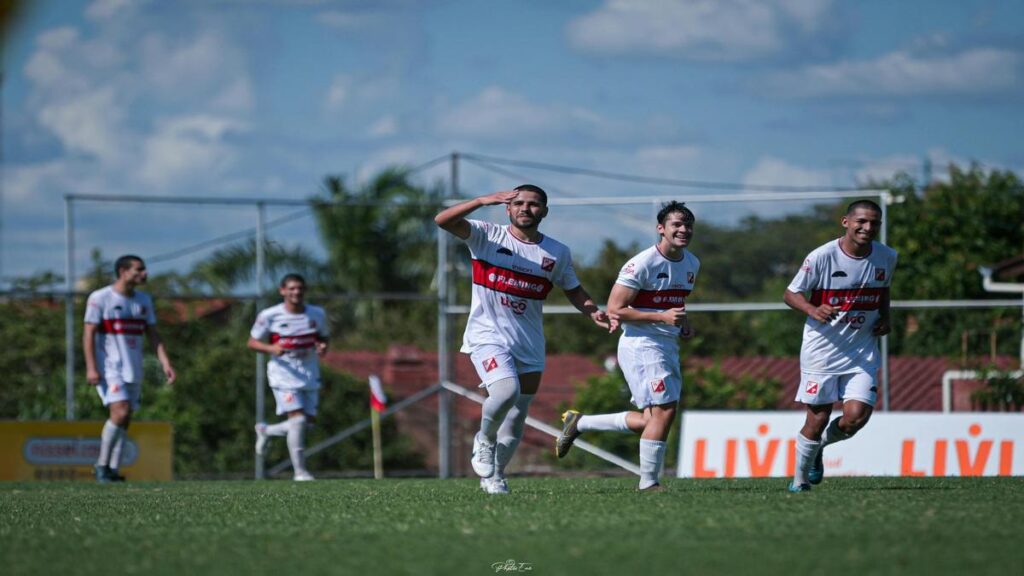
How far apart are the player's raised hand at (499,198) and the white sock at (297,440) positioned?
7.45 meters

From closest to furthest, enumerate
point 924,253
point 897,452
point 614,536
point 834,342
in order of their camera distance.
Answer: point 614,536, point 834,342, point 897,452, point 924,253

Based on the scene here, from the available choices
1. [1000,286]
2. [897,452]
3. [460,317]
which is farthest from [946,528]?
[1000,286]

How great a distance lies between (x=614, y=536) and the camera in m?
6.49

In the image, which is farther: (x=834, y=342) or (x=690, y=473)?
(x=690, y=473)

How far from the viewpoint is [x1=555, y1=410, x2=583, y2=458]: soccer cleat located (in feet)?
34.2

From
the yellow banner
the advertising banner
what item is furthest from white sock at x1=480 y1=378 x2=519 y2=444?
the yellow banner

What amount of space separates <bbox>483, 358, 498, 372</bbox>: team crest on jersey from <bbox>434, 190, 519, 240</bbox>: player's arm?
85cm

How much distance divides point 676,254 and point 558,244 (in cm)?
86

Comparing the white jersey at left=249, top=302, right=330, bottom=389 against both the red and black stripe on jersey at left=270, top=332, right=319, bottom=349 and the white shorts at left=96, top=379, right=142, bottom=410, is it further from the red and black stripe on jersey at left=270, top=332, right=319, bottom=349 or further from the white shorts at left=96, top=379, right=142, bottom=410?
the white shorts at left=96, top=379, right=142, bottom=410

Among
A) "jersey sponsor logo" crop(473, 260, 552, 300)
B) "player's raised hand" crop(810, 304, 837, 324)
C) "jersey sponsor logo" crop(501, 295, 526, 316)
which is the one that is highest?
"jersey sponsor logo" crop(473, 260, 552, 300)

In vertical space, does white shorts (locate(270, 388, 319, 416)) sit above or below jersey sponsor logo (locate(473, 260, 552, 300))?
below

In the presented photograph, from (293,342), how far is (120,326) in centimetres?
191

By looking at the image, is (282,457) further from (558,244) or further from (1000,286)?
(558,244)

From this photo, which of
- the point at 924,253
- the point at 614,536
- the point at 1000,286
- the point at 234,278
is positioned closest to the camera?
the point at 614,536
